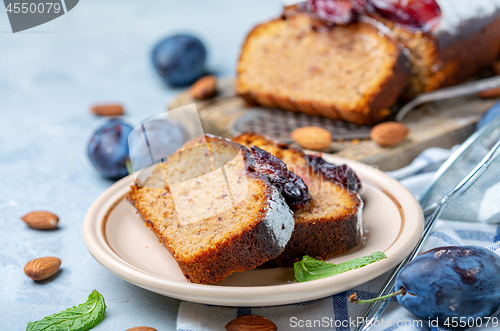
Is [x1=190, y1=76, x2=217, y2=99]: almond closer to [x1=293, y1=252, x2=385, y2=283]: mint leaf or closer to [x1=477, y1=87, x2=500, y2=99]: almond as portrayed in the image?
[x1=477, y1=87, x2=500, y2=99]: almond

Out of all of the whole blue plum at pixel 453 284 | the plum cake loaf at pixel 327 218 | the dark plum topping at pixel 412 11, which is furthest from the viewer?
the dark plum topping at pixel 412 11

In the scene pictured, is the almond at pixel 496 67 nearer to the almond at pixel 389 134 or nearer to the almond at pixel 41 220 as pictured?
the almond at pixel 389 134

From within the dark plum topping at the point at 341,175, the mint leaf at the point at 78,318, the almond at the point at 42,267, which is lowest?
the almond at the point at 42,267

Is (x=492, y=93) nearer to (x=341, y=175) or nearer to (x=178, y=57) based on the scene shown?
(x=341, y=175)

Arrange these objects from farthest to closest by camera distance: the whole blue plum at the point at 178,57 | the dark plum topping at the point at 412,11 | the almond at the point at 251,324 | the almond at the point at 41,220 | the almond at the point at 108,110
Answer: the whole blue plum at the point at 178,57 < the almond at the point at 108,110 < the dark plum topping at the point at 412,11 < the almond at the point at 41,220 < the almond at the point at 251,324

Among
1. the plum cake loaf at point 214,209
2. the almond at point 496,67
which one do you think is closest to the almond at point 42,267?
the plum cake loaf at point 214,209

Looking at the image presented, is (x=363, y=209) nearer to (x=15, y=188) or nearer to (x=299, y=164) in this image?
(x=299, y=164)

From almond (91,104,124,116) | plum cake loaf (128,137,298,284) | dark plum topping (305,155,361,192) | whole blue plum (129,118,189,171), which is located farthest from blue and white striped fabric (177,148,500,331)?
almond (91,104,124,116)

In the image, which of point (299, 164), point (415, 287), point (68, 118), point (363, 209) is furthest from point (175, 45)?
point (415, 287)

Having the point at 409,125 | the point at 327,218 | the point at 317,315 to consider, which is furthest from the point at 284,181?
the point at 409,125
